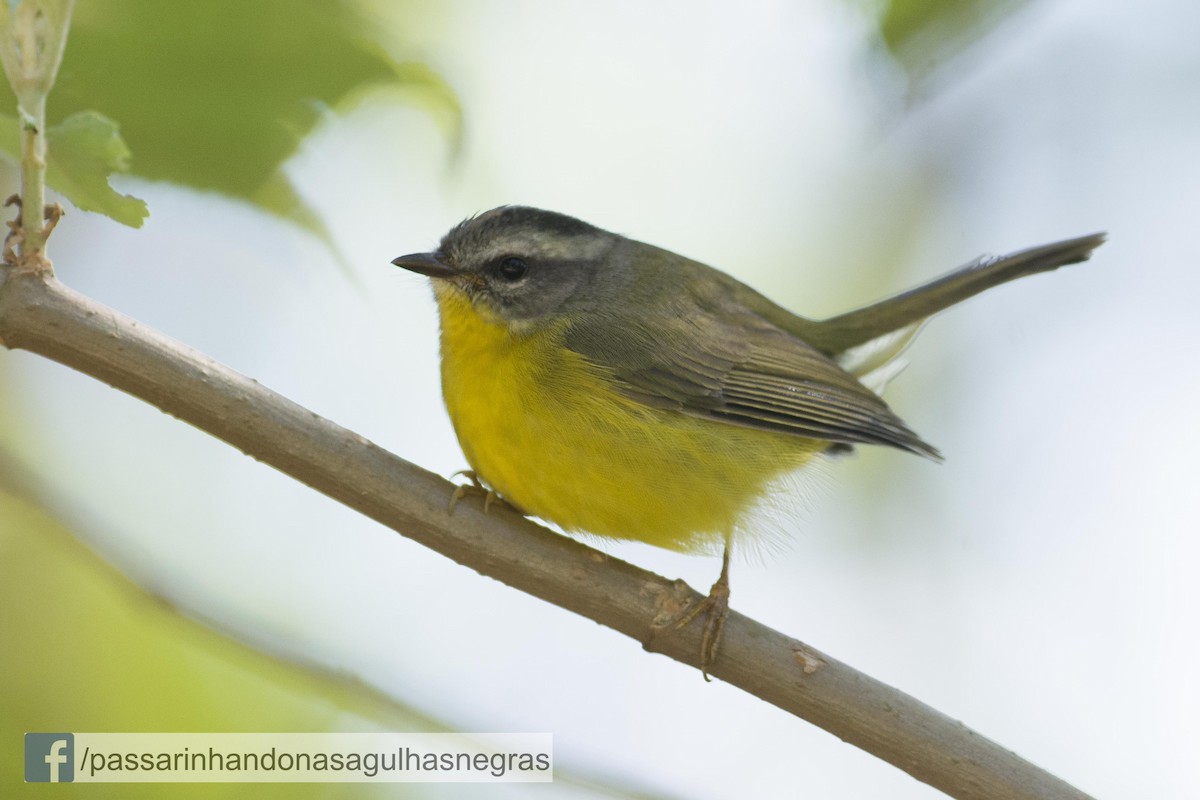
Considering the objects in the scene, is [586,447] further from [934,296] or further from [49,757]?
[934,296]

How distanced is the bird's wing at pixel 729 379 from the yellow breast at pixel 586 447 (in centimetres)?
6

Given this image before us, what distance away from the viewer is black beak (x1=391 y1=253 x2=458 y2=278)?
3.36 metres

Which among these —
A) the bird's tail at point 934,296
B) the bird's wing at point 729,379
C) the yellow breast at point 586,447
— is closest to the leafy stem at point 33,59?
the yellow breast at point 586,447

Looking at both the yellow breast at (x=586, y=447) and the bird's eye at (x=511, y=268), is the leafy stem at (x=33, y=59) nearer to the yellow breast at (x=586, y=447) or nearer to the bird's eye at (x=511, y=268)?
the yellow breast at (x=586, y=447)

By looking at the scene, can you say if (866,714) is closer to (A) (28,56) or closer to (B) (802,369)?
(B) (802,369)

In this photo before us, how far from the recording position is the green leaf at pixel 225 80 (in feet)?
5.92

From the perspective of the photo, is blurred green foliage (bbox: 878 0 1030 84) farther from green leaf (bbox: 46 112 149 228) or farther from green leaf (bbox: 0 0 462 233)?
green leaf (bbox: 46 112 149 228)

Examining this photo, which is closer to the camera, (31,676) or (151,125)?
(151,125)

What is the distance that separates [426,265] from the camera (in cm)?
338

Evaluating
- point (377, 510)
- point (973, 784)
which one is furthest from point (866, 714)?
point (377, 510)

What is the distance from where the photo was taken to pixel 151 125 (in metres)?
1.87

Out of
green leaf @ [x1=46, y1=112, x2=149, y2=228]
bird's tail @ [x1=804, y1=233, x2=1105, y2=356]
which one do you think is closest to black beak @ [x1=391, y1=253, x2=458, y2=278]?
bird's tail @ [x1=804, y1=233, x2=1105, y2=356]

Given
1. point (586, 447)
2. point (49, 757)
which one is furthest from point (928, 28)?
point (49, 757)

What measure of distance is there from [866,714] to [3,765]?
172 centimetres
